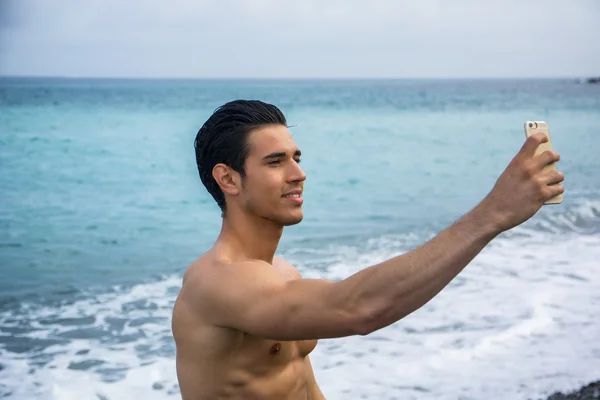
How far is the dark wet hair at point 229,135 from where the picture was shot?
2.82 metres

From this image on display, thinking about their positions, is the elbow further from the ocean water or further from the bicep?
the ocean water

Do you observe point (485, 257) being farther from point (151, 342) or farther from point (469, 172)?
point (469, 172)

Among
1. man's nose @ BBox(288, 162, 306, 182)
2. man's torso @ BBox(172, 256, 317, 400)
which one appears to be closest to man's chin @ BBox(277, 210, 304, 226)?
man's nose @ BBox(288, 162, 306, 182)

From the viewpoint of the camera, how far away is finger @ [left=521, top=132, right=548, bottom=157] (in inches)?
79.3

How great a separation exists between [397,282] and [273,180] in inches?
30.4

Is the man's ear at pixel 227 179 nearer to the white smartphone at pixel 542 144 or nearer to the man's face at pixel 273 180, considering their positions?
the man's face at pixel 273 180

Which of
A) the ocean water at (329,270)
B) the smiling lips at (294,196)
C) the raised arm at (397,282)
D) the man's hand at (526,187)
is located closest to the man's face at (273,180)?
the smiling lips at (294,196)

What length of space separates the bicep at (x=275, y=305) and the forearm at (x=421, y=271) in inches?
3.7

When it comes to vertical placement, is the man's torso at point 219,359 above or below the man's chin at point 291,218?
below

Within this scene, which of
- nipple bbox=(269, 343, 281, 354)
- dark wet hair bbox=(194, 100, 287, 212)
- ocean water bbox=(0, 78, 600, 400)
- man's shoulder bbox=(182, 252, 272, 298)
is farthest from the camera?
ocean water bbox=(0, 78, 600, 400)

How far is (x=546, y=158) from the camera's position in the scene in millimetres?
2018

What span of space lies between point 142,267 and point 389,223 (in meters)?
5.01

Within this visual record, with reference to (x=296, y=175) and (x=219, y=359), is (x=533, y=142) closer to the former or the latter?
(x=296, y=175)

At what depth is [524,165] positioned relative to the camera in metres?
2.04
